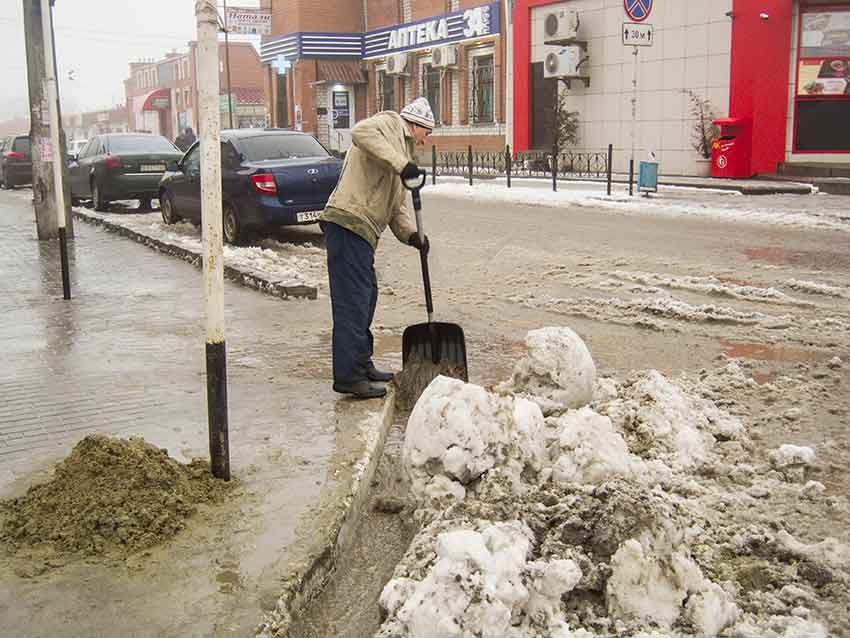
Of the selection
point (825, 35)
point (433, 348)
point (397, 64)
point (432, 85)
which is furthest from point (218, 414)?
point (397, 64)

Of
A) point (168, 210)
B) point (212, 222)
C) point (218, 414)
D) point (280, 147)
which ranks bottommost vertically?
point (218, 414)

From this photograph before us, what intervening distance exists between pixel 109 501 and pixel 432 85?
35578 mm

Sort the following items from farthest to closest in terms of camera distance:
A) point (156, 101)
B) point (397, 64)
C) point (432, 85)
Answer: point (156, 101) < point (397, 64) < point (432, 85)

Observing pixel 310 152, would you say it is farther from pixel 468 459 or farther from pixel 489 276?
pixel 468 459

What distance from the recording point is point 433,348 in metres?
5.48

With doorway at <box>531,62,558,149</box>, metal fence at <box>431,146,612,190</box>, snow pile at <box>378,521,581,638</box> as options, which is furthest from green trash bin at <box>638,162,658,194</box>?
snow pile at <box>378,521,581,638</box>

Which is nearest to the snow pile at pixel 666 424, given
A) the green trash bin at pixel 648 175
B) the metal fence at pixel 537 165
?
the green trash bin at pixel 648 175

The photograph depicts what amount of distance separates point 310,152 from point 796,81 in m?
13.1

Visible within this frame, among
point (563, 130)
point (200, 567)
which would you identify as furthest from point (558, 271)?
point (563, 130)

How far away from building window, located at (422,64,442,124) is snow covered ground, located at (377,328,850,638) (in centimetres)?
3357

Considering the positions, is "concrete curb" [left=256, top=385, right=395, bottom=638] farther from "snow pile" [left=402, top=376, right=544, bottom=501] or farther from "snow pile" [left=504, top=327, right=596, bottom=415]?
"snow pile" [left=504, top=327, right=596, bottom=415]

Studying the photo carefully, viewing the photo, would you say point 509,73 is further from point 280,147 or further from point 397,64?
point 280,147

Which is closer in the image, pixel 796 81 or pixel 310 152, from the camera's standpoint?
pixel 310 152

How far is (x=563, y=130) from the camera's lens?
27.2 metres
